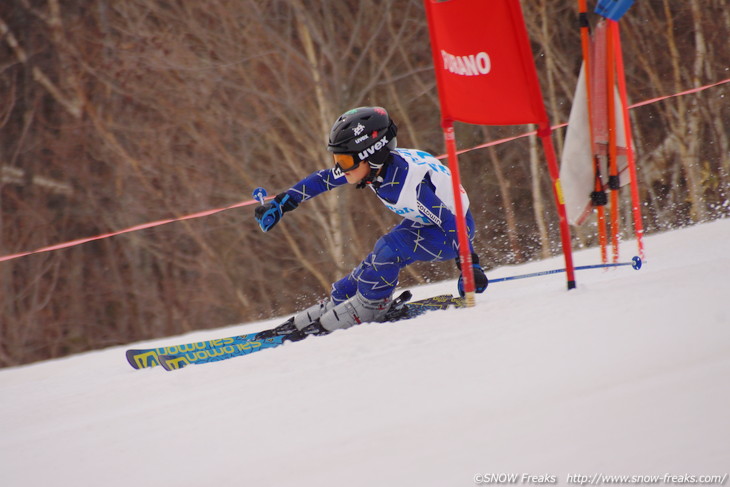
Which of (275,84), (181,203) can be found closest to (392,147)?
(275,84)

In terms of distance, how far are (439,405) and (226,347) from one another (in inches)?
89.6

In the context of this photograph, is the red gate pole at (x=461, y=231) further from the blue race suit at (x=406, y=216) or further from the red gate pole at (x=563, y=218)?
the red gate pole at (x=563, y=218)

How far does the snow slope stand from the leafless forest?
704cm

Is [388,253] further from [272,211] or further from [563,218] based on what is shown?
[563,218]

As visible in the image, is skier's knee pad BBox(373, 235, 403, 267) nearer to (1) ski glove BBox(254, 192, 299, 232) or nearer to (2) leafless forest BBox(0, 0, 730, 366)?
(1) ski glove BBox(254, 192, 299, 232)

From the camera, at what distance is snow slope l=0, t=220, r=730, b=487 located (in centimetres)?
208

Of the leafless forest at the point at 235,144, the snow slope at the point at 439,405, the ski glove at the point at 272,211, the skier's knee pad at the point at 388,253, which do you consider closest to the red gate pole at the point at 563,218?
the snow slope at the point at 439,405

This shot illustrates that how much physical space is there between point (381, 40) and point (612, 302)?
28.9 feet

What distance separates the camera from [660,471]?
73.8 inches

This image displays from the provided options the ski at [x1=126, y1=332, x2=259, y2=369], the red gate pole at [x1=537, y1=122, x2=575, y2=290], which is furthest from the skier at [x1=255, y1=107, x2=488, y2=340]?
the red gate pole at [x1=537, y1=122, x2=575, y2=290]

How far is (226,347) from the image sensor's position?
448 cm

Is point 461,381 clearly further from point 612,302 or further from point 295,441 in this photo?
point 612,302

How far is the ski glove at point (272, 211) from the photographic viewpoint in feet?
14.3

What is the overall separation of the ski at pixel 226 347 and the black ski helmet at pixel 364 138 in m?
0.91
